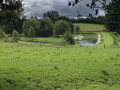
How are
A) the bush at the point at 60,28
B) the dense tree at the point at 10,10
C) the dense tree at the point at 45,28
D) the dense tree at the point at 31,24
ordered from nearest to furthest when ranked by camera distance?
the dense tree at the point at 10,10, the bush at the point at 60,28, the dense tree at the point at 31,24, the dense tree at the point at 45,28

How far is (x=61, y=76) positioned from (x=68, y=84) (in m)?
1.43

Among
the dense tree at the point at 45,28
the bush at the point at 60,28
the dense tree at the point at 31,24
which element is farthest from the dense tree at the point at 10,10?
the dense tree at the point at 45,28

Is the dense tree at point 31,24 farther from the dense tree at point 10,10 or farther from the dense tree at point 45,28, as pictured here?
the dense tree at point 10,10

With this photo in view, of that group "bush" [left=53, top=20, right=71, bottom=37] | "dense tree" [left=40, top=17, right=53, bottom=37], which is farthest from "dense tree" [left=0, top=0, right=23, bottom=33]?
"dense tree" [left=40, top=17, right=53, bottom=37]

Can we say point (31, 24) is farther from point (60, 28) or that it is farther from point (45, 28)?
point (60, 28)

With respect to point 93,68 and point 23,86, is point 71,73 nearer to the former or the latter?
point 93,68

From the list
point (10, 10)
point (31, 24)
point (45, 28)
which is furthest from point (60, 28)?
point (10, 10)

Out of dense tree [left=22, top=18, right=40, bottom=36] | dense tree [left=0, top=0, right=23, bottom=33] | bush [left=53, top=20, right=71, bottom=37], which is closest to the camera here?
dense tree [left=0, top=0, right=23, bottom=33]

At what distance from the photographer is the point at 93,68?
544 inches

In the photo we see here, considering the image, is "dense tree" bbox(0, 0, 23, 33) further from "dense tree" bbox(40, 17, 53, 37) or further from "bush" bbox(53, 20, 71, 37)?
"dense tree" bbox(40, 17, 53, 37)

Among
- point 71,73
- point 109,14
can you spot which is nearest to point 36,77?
point 71,73

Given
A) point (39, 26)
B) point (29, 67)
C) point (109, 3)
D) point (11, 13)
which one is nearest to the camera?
point (109, 3)

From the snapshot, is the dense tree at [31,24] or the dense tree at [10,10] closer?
the dense tree at [10,10]

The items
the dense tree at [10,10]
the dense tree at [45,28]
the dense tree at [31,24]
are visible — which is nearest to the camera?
the dense tree at [10,10]
